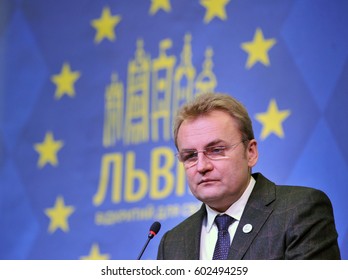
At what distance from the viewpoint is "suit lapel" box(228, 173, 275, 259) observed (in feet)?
8.79

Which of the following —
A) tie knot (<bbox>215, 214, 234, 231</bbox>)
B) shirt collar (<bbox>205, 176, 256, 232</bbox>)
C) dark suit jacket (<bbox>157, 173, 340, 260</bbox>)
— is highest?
shirt collar (<bbox>205, 176, 256, 232</bbox>)

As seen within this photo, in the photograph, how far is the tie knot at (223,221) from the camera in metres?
2.87

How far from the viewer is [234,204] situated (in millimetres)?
2920

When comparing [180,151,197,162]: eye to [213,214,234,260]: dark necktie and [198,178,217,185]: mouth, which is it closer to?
[198,178,217,185]: mouth

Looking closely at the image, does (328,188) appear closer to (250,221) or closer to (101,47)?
(250,221)

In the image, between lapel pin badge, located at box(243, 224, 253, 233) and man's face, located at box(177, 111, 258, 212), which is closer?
lapel pin badge, located at box(243, 224, 253, 233)

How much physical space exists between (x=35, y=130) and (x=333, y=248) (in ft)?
8.57

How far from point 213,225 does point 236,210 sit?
4.5 inches

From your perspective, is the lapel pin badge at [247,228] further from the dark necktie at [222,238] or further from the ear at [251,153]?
the ear at [251,153]

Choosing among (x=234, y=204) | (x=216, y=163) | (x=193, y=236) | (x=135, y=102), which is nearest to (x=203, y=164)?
(x=216, y=163)

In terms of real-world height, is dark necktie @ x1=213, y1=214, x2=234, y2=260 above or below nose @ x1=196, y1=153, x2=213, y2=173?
below

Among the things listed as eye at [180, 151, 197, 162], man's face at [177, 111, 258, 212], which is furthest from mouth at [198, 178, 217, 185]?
eye at [180, 151, 197, 162]
